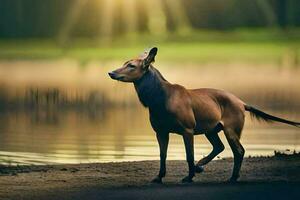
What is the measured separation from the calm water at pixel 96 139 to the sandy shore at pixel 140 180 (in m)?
1.77

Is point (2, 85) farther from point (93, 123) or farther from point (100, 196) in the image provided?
point (100, 196)

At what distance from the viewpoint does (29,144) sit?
2456cm

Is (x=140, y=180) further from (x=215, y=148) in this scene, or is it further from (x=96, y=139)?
(x=96, y=139)

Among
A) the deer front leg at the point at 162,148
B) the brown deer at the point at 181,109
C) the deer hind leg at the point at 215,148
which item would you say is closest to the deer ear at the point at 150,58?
the brown deer at the point at 181,109

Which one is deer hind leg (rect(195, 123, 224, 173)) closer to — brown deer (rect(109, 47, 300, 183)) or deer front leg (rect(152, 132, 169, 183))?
brown deer (rect(109, 47, 300, 183))

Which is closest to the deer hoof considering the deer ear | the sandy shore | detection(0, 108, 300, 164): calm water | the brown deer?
the brown deer

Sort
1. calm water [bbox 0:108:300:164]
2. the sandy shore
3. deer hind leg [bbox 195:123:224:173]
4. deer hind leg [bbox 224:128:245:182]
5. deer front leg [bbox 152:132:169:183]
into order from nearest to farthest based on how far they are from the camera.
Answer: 1. the sandy shore
2. deer front leg [bbox 152:132:169:183]
3. deer hind leg [bbox 224:128:245:182]
4. deer hind leg [bbox 195:123:224:173]
5. calm water [bbox 0:108:300:164]

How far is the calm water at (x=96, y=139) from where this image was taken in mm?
21578

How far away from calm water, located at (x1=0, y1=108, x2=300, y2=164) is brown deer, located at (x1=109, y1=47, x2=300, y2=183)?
173 inches

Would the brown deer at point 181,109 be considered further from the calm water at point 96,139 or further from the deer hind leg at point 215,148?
the calm water at point 96,139

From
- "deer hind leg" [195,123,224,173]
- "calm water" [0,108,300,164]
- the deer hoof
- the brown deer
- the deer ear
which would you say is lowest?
→ "calm water" [0,108,300,164]

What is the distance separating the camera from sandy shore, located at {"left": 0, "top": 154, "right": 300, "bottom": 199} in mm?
15164

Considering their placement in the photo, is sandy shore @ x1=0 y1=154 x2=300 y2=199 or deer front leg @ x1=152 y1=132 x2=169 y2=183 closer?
sandy shore @ x1=0 y1=154 x2=300 y2=199

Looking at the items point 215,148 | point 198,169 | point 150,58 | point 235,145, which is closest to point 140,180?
Result: point 198,169
